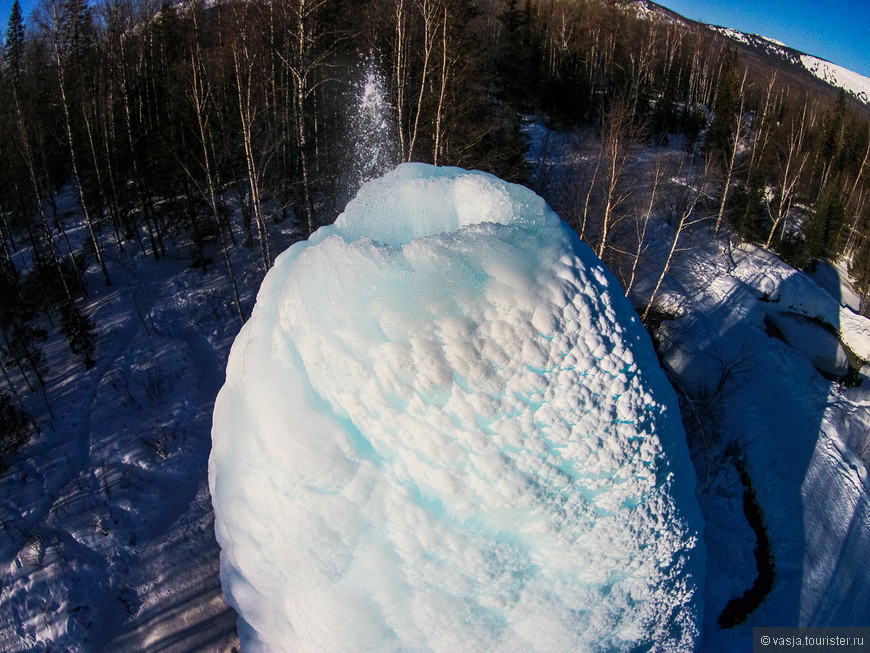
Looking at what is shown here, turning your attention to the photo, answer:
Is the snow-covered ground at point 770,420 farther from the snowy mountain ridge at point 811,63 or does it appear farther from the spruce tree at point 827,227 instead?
the snowy mountain ridge at point 811,63

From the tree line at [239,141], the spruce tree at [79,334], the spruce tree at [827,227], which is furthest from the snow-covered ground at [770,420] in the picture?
the spruce tree at [79,334]

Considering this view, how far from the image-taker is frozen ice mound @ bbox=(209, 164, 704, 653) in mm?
3299

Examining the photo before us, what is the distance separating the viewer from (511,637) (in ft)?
11.7

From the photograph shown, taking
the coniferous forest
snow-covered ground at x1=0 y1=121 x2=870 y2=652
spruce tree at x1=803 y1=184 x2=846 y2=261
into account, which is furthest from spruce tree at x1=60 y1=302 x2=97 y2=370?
spruce tree at x1=803 y1=184 x2=846 y2=261

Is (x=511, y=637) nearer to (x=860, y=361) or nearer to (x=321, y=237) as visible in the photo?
(x=321, y=237)

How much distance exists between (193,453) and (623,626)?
19.0 ft

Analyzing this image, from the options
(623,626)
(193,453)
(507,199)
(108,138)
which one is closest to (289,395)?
(507,199)

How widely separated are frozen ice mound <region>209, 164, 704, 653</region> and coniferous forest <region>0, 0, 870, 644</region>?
644 cm

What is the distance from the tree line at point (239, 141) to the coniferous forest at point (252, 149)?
8 centimetres

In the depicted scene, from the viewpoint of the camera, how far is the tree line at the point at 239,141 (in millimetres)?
10633

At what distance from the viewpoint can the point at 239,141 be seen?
1758cm

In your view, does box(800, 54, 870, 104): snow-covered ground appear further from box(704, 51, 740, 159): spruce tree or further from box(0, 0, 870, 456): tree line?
box(0, 0, 870, 456): tree line

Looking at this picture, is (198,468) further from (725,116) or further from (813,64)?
(813,64)

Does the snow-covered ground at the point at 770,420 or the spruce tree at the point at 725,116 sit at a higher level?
the spruce tree at the point at 725,116
